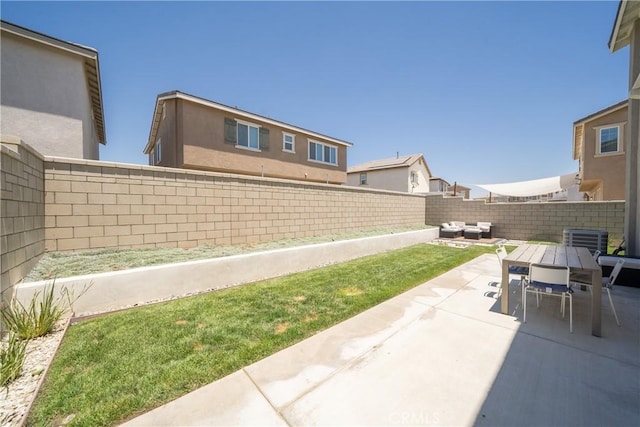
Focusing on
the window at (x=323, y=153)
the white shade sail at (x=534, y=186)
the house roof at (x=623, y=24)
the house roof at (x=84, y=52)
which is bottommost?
the white shade sail at (x=534, y=186)

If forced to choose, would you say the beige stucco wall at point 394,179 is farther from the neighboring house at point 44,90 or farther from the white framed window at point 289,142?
the neighboring house at point 44,90

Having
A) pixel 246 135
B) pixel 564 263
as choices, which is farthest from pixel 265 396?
pixel 246 135

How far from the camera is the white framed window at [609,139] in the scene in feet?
45.7

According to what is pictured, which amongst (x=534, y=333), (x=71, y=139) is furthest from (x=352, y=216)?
(x=71, y=139)

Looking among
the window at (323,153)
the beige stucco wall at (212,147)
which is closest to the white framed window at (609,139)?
the window at (323,153)

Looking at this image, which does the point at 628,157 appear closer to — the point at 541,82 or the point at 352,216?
the point at 541,82

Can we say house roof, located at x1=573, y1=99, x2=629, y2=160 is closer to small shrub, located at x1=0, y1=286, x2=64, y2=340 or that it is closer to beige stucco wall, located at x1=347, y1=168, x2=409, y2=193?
beige stucco wall, located at x1=347, y1=168, x2=409, y2=193

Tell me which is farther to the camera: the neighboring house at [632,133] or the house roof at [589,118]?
the house roof at [589,118]

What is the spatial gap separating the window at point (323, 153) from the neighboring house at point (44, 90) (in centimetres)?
1228

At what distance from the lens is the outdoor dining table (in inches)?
143

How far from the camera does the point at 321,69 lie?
40.3 feet

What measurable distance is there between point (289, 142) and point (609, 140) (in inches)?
756

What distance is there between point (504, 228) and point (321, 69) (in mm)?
14261

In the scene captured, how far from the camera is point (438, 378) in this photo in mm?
2715
